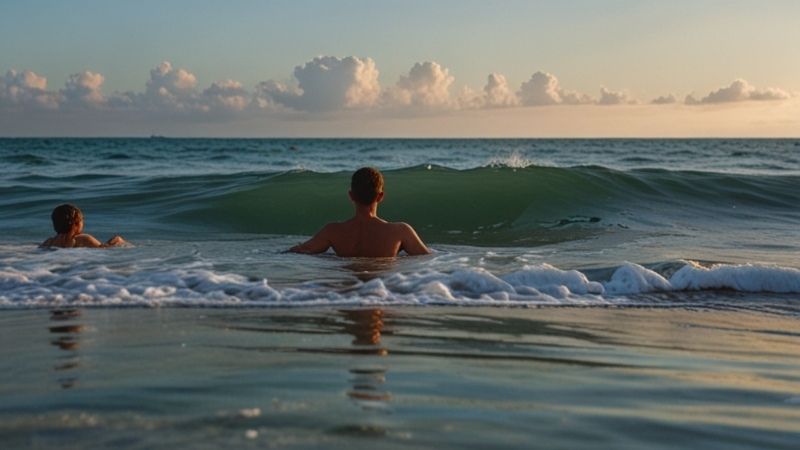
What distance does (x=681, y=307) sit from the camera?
231 inches

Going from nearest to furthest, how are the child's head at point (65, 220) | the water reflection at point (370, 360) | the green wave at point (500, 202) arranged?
1. the water reflection at point (370, 360)
2. the child's head at point (65, 220)
3. the green wave at point (500, 202)

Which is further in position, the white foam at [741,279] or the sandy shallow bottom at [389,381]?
the white foam at [741,279]

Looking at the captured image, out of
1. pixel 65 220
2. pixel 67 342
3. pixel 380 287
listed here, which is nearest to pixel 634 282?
pixel 380 287

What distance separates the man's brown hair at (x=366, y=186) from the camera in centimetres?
775

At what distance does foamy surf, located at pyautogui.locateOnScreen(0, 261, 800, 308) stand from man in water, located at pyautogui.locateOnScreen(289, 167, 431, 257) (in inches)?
43.2

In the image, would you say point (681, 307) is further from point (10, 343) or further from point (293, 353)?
point (10, 343)

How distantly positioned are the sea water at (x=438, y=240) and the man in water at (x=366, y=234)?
0.79ft

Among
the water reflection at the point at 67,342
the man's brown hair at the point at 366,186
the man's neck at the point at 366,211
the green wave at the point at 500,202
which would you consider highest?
the man's brown hair at the point at 366,186

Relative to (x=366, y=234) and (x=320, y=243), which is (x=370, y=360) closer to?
(x=366, y=234)

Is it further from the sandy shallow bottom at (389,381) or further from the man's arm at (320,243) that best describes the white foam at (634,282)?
the man's arm at (320,243)

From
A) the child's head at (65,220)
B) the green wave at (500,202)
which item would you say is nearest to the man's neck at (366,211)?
the green wave at (500,202)

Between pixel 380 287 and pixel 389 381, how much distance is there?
2797 millimetres

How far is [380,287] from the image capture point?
6.09 m

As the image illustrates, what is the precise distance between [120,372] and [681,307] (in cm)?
384
